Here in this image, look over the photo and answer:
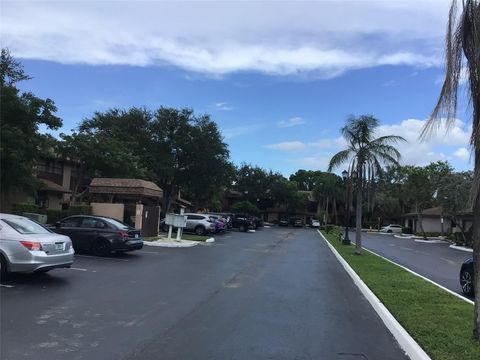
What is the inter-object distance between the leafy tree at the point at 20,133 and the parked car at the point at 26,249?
12616 millimetres

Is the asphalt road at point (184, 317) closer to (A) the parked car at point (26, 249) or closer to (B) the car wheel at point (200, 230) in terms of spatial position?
(A) the parked car at point (26, 249)

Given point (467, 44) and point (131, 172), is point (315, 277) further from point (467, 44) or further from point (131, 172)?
point (131, 172)

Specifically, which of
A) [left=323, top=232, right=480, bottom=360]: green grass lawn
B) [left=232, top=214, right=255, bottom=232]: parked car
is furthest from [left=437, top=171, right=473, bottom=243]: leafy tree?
[left=323, top=232, right=480, bottom=360]: green grass lawn

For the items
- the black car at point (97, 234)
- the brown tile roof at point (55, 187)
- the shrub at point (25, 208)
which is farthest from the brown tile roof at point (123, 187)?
the brown tile roof at point (55, 187)

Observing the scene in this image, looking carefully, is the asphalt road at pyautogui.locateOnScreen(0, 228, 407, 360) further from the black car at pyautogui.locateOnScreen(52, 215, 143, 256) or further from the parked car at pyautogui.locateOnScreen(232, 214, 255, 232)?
the parked car at pyautogui.locateOnScreen(232, 214, 255, 232)

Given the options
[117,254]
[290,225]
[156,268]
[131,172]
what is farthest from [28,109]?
[290,225]

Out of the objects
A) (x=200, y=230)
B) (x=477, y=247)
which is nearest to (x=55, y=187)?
(x=200, y=230)

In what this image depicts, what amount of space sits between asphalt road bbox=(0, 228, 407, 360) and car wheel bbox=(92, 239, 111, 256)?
97.9 inches

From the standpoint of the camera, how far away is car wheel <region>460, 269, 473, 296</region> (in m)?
12.8

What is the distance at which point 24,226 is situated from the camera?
11734 mm

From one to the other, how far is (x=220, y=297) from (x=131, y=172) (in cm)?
3033

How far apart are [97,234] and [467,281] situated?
11893mm

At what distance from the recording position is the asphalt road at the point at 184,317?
6641 millimetres

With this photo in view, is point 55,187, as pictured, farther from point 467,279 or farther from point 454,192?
point 467,279
